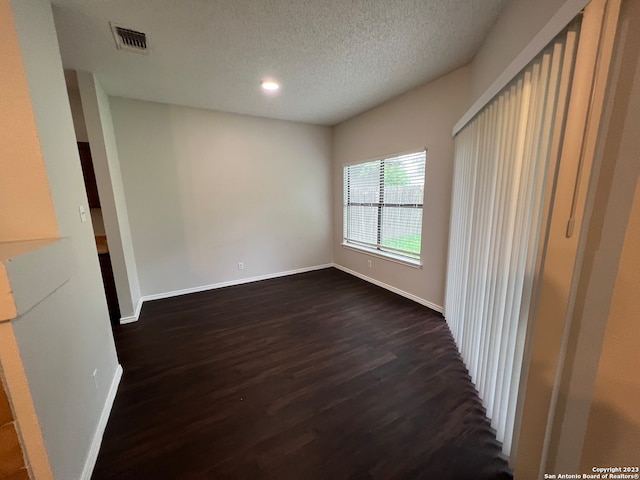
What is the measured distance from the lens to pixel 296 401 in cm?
172

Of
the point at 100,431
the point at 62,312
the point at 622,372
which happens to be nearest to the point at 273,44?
the point at 62,312

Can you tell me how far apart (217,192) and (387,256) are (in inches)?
114

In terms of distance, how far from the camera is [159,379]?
6.44 feet

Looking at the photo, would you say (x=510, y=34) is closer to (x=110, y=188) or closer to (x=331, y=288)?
(x=331, y=288)

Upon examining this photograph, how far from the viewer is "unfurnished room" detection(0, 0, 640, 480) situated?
86cm

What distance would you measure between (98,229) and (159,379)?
98.6 inches

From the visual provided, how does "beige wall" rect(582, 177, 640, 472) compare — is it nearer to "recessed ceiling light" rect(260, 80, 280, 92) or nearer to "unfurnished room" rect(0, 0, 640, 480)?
"unfurnished room" rect(0, 0, 640, 480)

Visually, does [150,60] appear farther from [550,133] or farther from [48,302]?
[550,133]

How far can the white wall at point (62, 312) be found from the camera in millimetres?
989

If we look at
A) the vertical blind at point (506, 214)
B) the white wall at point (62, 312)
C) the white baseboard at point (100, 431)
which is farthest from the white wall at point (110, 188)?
the vertical blind at point (506, 214)

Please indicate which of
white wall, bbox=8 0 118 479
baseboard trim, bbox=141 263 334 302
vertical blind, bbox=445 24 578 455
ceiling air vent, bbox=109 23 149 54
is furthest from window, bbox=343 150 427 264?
white wall, bbox=8 0 118 479

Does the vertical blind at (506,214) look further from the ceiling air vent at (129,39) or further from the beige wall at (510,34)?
the ceiling air vent at (129,39)

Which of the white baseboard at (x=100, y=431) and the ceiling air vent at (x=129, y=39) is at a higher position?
the ceiling air vent at (x=129, y=39)

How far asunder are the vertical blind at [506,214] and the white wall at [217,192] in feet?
9.63
